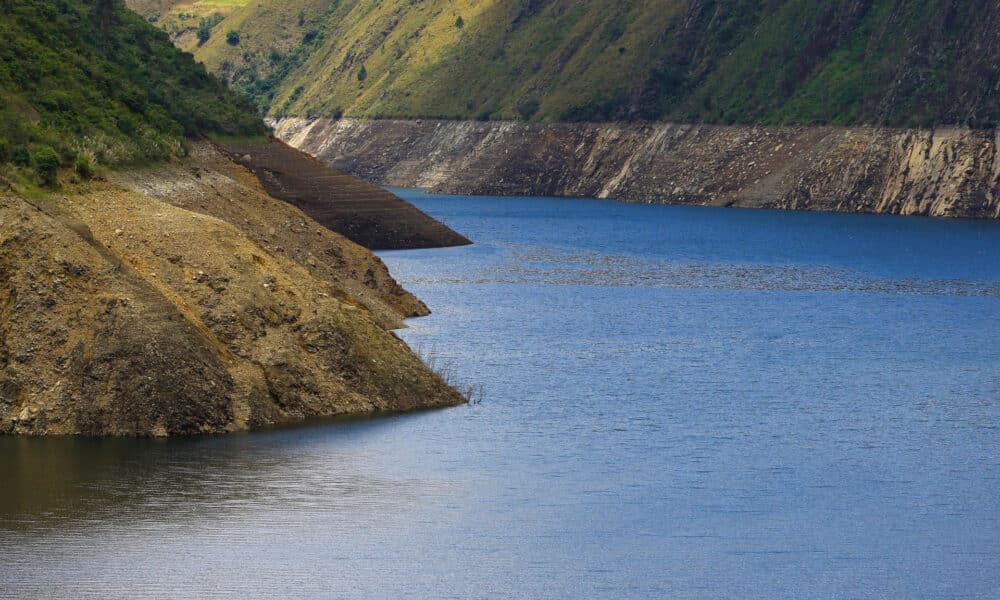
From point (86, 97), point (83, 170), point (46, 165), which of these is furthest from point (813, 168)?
point (46, 165)

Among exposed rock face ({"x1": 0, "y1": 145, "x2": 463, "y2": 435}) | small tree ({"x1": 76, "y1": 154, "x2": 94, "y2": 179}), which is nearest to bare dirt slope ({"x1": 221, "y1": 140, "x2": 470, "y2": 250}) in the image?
small tree ({"x1": 76, "y1": 154, "x2": 94, "y2": 179})

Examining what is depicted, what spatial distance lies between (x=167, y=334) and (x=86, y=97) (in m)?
33.0

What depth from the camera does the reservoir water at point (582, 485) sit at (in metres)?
32.0

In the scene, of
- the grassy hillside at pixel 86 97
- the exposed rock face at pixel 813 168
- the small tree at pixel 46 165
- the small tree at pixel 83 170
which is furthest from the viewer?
the exposed rock face at pixel 813 168

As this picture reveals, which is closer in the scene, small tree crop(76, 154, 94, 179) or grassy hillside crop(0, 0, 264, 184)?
small tree crop(76, 154, 94, 179)

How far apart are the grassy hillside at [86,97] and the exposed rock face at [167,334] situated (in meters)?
6.45

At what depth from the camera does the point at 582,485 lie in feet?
129

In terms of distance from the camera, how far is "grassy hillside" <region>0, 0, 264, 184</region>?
57.3 m

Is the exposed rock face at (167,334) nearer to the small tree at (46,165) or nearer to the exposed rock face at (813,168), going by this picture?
the small tree at (46,165)

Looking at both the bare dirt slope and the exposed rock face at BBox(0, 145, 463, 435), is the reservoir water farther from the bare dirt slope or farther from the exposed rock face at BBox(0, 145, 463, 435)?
the bare dirt slope

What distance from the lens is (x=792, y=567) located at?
33.1 meters

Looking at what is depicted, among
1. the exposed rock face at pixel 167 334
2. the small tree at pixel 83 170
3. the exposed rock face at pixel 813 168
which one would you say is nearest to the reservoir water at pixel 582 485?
the exposed rock face at pixel 167 334

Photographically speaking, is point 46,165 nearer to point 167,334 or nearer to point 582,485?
point 167,334

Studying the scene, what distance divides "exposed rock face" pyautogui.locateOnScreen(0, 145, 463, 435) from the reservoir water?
0.95 m
